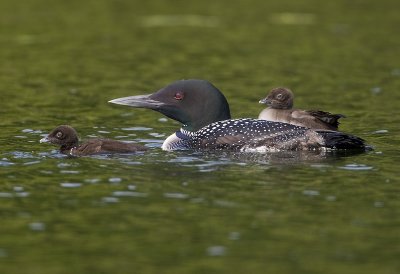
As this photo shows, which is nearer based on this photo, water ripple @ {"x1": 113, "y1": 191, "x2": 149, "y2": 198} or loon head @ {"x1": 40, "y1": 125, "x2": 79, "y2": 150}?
water ripple @ {"x1": 113, "y1": 191, "x2": 149, "y2": 198}

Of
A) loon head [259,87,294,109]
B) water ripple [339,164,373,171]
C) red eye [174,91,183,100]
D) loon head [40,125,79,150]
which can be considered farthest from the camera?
loon head [259,87,294,109]

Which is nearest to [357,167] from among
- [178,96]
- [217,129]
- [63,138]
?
[217,129]

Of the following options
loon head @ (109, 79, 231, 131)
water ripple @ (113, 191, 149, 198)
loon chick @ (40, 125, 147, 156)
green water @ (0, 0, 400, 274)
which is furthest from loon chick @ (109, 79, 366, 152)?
water ripple @ (113, 191, 149, 198)

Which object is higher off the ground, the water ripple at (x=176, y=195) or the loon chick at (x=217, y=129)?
the loon chick at (x=217, y=129)

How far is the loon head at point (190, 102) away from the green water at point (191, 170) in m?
0.39

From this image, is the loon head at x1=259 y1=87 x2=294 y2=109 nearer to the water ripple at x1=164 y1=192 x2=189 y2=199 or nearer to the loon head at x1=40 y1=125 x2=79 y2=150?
the loon head at x1=40 y1=125 x2=79 y2=150

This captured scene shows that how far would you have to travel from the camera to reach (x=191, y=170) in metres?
9.12

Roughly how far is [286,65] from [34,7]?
7.09 meters

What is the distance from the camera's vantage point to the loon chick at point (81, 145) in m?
9.87

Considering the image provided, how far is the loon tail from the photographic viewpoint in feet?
32.5

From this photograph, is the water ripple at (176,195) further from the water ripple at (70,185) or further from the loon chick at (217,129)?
the loon chick at (217,129)

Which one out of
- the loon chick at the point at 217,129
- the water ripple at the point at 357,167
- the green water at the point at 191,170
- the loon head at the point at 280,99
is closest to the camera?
the green water at the point at 191,170

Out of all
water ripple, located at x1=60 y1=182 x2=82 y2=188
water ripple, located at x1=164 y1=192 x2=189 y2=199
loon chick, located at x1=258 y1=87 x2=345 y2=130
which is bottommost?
water ripple, located at x1=164 y1=192 x2=189 y2=199

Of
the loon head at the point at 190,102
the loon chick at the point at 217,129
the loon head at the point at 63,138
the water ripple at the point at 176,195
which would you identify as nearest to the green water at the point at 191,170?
the water ripple at the point at 176,195
